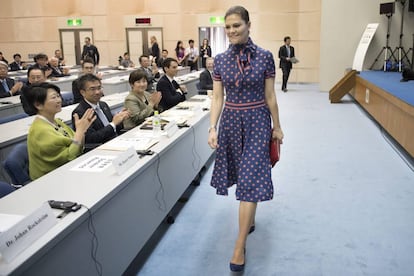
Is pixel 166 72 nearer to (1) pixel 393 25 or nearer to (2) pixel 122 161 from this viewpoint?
(2) pixel 122 161

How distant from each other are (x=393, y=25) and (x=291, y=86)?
11.4ft

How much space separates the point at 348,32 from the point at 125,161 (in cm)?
916

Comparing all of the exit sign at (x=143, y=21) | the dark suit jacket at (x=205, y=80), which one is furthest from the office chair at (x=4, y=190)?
the exit sign at (x=143, y=21)

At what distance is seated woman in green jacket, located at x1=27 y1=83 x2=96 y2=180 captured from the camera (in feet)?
7.71

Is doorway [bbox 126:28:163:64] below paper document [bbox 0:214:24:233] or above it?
above

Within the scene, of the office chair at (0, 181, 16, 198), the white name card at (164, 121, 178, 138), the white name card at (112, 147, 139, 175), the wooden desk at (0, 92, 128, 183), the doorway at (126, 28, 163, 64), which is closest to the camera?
the office chair at (0, 181, 16, 198)

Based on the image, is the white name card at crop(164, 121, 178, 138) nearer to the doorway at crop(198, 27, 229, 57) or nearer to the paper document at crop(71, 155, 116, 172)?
the paper document at crop(71, 155, 116, 172)

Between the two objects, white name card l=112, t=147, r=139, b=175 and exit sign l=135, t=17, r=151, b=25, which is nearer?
white name card l=112, t=147, r=139, b=175

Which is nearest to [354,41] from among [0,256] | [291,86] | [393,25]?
[393,25]

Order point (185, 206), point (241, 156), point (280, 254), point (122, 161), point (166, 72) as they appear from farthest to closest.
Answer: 1. point (166, 72)
2. point (185, 206)
3. point (280, 254)
4. point (241, 156)
5. point (122, 161)

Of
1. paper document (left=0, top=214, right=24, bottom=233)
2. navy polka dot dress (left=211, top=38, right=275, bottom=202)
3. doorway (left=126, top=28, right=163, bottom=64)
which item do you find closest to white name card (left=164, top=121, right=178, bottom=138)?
navy polka dot dress (left=211, top=38, right=275, bottom=202)

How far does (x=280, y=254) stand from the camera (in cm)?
260

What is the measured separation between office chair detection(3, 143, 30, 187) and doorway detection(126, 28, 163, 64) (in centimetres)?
1194

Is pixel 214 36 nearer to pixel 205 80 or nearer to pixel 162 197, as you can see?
pixel 205 80
